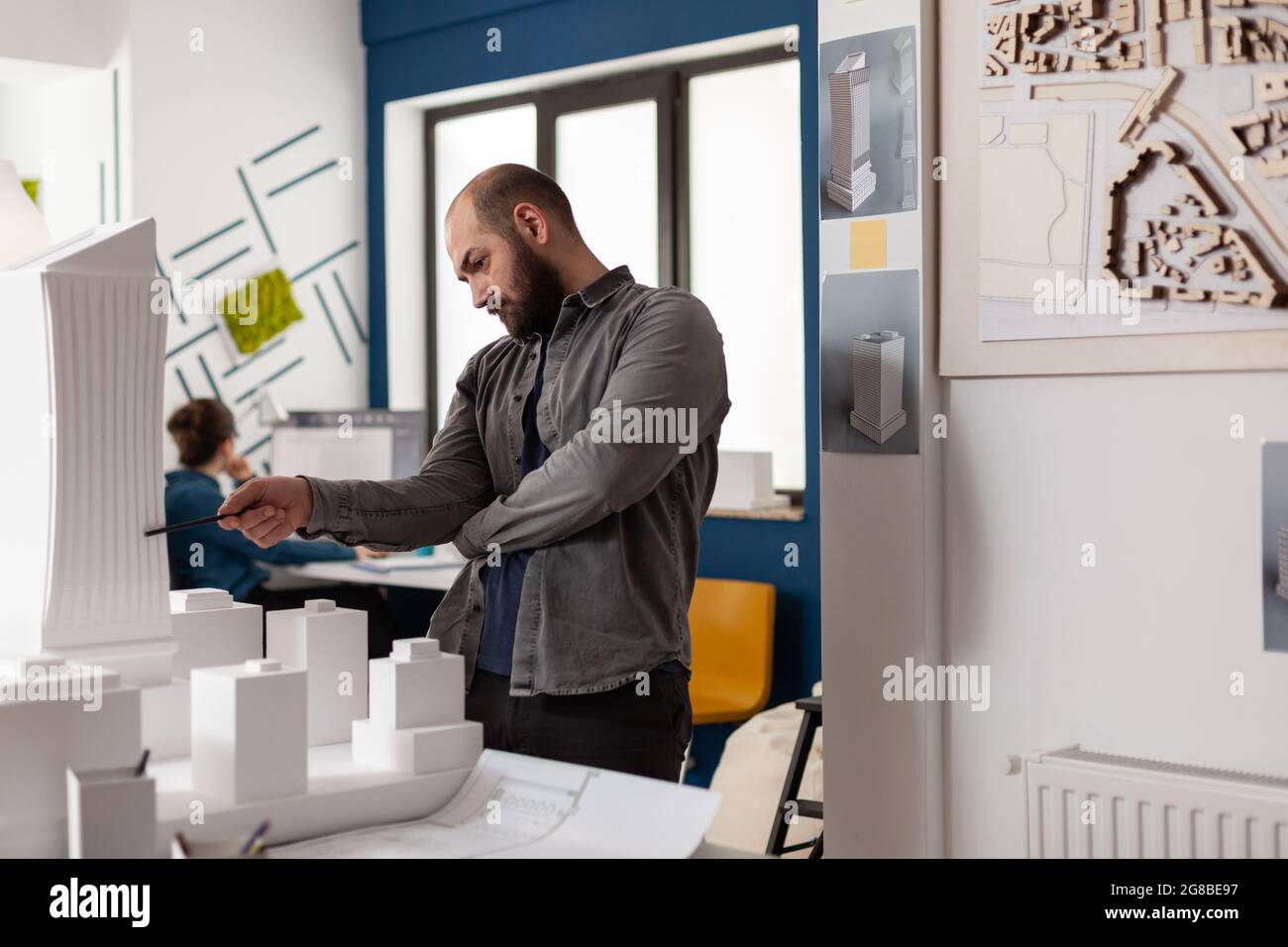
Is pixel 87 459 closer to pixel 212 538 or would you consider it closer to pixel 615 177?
pixel 212 538

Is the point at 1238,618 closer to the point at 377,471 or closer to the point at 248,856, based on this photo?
the point at 248,856

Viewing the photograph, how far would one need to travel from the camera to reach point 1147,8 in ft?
6.23

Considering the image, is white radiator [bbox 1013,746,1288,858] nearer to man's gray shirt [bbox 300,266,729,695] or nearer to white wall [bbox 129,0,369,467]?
man's gray shirt [bbox 300,266,729,695]

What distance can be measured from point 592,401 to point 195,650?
0.62m

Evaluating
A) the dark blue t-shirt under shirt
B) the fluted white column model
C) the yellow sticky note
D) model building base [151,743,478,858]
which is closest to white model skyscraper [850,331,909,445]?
the yellow sticky note

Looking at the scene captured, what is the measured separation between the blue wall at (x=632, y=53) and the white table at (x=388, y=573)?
0.83 m

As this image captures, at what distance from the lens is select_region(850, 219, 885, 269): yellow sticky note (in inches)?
85.3

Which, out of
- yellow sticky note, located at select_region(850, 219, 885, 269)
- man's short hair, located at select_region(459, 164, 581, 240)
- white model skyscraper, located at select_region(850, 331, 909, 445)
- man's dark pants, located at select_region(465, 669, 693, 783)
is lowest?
man's dark pants, located at select_region(465, 669, 693, 783)

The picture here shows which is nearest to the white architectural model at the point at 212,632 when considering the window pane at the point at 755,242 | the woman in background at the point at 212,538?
the woman in background at the point at 212,538

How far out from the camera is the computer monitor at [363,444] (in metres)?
4.74

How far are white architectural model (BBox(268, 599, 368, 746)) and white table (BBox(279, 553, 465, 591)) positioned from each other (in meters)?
2.58
